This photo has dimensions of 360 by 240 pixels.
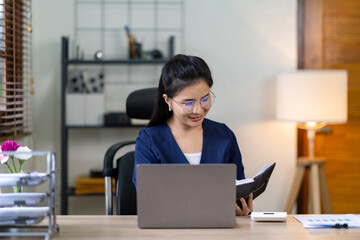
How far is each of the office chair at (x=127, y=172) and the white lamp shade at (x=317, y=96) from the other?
4.81 ft

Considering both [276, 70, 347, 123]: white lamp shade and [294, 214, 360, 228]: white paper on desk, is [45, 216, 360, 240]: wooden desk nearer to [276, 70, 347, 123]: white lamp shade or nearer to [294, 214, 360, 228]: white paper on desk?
[294, 214, 360, 228]: white paper on desk

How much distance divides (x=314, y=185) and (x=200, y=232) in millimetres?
2125

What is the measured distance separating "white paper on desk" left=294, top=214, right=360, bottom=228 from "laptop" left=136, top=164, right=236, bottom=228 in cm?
27

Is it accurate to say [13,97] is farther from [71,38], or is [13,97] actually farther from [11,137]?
[71,38]

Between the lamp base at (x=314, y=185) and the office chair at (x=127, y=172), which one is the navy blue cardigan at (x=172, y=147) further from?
the lamp base at (x=314, y=185)

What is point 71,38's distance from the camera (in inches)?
143

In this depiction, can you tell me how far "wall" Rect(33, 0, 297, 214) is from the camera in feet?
12.2

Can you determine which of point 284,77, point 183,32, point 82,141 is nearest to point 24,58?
point 82,141

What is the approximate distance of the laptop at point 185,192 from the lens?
152 centimetres

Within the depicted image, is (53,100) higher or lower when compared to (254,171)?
higher

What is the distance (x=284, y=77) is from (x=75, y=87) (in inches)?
53.2

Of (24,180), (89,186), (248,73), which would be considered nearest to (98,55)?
(89,186)

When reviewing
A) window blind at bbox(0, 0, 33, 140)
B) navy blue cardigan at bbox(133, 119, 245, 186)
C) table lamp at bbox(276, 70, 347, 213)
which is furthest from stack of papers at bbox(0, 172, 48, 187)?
table lamp at bbox(276, 70, 347, 213)

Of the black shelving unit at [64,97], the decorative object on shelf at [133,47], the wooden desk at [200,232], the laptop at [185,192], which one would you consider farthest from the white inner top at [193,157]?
the decorative object on shelf at [133,47]
